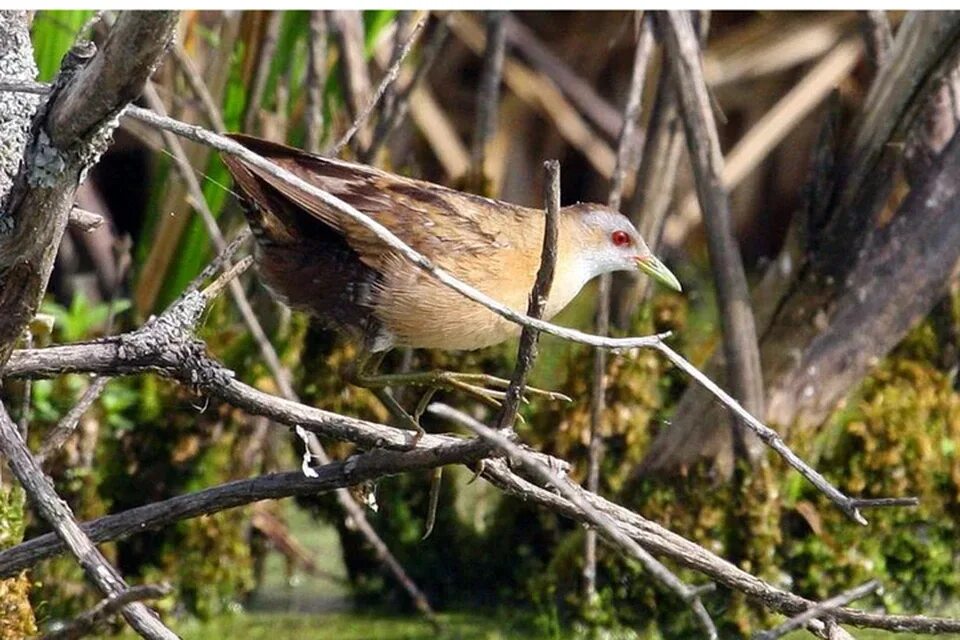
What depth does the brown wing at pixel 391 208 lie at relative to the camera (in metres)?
2.78

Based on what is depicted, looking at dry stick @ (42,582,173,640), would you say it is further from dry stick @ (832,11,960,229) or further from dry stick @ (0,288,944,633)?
dry stick @ (832,11,960,229)

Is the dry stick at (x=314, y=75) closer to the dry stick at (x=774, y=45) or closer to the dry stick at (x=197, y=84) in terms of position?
the dry stick at (x=197, y=84)

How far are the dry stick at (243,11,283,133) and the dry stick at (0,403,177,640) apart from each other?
2.48 meters

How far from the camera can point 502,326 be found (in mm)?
2840

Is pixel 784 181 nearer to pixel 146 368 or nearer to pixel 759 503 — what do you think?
pixel 759 503

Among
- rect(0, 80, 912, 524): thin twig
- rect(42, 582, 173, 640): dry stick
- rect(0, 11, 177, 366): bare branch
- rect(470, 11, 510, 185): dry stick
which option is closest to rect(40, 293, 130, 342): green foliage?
rect(470, 11, 510, 185): dry stick

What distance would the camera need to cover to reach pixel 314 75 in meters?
4.36

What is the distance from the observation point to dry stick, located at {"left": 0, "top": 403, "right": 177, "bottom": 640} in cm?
195

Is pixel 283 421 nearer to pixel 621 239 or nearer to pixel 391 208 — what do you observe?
pixel 391 208

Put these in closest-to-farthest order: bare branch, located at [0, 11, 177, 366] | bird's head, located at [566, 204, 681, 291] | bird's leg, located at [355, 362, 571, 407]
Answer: bare branch, located at [0, 11, 177, 366] → bird's leg, located at [355, 362, 571, 407] → bird's head, located at [566, 204, 681, 291]

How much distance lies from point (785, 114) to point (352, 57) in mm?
2123

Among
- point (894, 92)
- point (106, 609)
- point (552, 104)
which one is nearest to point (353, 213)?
point (106, 609)

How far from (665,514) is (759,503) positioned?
25 centimetres

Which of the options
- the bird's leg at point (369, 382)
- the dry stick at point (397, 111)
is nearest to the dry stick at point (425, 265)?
the bird's leg at point (369, 382)
